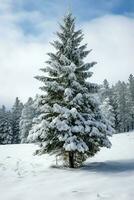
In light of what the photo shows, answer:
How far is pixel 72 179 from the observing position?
15211mm

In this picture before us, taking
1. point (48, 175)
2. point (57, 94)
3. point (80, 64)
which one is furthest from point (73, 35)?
point (48, 175)

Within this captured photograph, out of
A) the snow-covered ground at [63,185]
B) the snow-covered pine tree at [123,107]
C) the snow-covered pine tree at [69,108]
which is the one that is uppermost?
the snow-covered pine tree at [123,107]

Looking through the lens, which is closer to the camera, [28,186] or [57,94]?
[28,186]

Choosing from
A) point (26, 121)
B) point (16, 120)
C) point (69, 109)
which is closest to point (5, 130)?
point (16, 120)

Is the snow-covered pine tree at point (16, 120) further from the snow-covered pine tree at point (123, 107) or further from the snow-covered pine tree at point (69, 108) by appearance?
the snow-covered pine tree at point (69, 108)

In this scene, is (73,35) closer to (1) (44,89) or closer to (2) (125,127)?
(1) (44,89)

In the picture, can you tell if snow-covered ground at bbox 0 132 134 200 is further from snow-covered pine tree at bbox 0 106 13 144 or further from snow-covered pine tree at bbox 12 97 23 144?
snow-covered pine tree at bbox 12 97 23 144

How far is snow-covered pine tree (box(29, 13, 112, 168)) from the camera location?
1923 centimetres

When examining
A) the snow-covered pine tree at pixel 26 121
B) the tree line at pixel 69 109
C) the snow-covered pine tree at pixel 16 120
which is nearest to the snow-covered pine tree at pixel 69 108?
the tree line at pixel 69 109

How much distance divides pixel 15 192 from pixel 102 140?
28.8 ft

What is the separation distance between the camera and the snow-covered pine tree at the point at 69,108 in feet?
63.1

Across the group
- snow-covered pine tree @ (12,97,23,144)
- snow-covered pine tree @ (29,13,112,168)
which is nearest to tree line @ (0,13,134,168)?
snow-covered pine tree @ (29,13,112,168)

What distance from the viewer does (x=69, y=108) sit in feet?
68.0

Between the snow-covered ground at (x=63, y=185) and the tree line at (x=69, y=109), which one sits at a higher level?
the tree line at (x=69, y=109)
